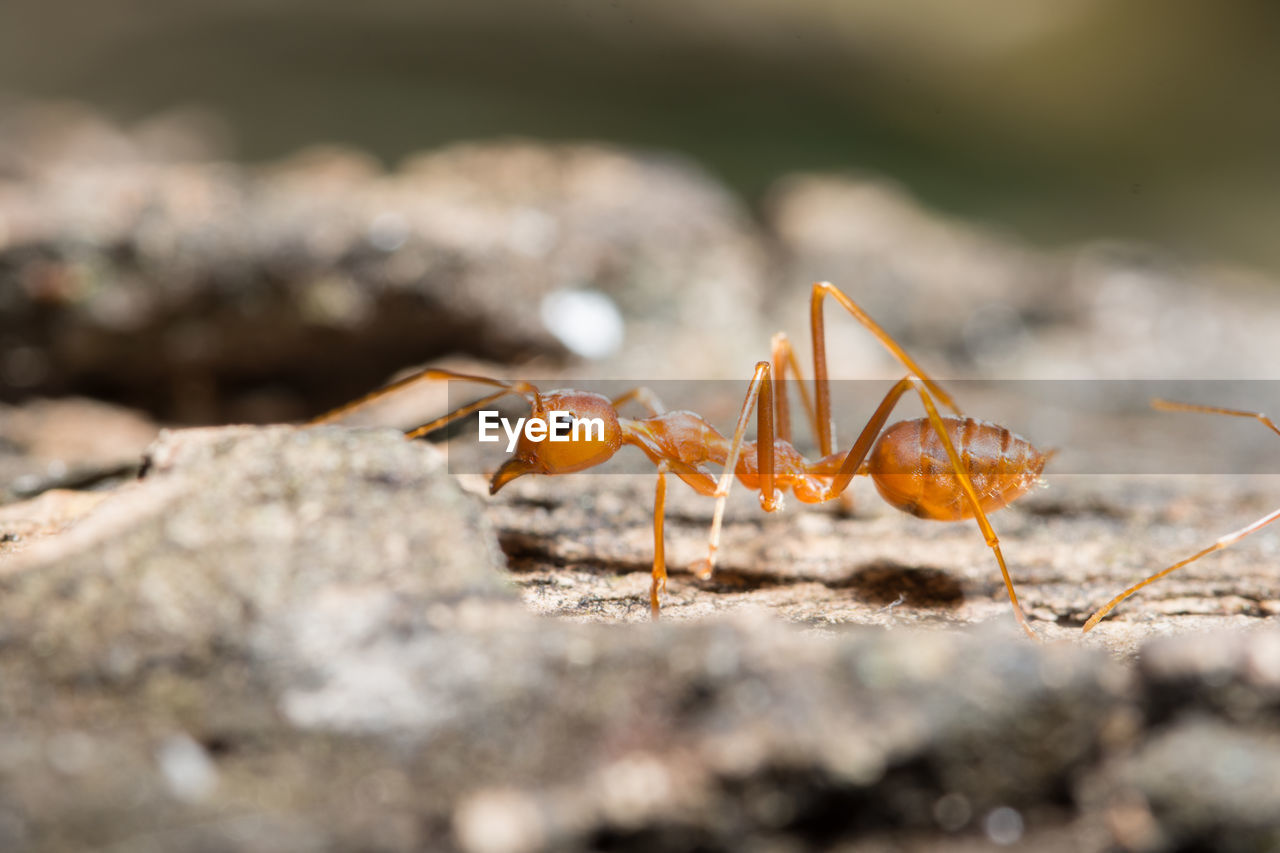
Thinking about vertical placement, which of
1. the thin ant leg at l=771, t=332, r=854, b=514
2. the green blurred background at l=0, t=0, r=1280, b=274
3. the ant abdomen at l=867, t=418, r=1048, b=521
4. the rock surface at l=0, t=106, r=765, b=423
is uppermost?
the green blurred background at l=0, t=0, r=1280, b=274

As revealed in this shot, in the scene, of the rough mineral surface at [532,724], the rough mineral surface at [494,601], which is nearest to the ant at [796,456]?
the rough mineral surface at [494,601]

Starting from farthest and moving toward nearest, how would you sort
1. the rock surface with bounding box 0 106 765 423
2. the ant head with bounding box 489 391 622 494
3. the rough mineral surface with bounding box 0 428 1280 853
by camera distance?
1. the rock surface with bounding box 0 106 765 423
2. the ant head with bounding box 489 391 622 494
3. the rough mineral surface with bounding box 0 428 1280 853

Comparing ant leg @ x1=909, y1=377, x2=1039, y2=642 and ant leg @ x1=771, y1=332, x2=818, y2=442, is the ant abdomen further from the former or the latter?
ant leg @ x1=771, y1=332, x2=818, y2=442

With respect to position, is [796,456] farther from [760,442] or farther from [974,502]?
[974,502]

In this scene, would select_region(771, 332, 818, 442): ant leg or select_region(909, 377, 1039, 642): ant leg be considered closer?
select_region(909, 377, 1039, 642): ant leg

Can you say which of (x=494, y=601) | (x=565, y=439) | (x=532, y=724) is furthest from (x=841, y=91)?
(x=532, y=724)

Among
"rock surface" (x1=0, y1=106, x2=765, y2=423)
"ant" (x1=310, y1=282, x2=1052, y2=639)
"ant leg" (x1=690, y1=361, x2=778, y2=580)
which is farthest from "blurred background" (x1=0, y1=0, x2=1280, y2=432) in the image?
"ant leg" (x1=690, y1=361, x2=778, y2=580)
